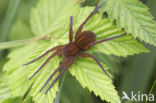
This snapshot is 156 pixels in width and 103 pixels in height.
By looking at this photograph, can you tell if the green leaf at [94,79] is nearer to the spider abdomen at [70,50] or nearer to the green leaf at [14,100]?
the spider abdomen at [70,50]

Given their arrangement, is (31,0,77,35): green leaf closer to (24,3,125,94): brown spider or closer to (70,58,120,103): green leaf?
(24,3,125,94): brown spider

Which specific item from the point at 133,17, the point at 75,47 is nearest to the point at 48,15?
the point at 75,47

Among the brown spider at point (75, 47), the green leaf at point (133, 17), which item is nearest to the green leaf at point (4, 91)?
the brown spider at point (75, 47)

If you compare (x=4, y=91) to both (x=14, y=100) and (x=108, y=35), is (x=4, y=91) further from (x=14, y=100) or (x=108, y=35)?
(x=108, y=35)

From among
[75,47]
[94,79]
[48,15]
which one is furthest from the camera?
[48,15]

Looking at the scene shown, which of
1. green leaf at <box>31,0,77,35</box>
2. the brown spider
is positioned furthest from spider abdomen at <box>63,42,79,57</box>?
green leaf at <box>31,0,77,35</box>

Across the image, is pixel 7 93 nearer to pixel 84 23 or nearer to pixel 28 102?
pixel 28 102
